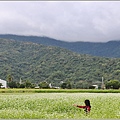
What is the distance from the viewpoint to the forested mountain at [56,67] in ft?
456

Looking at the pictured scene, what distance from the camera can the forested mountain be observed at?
13888cm

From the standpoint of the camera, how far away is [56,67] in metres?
150

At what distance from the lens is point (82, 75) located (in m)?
142

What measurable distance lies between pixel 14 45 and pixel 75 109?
163m

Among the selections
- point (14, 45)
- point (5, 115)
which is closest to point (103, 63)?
point (14, 45)

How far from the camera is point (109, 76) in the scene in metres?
133

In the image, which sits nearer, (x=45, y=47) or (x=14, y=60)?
(x=14, y=60)

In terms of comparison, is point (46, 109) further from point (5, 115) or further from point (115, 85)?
point (115, 85)

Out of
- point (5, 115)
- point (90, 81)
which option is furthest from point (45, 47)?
point (5, 115)

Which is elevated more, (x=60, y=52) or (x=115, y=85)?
(x=60, y=52)

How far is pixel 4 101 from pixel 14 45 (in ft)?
519

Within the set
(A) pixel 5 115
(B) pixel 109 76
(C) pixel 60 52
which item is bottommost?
(A) pixel 5 115

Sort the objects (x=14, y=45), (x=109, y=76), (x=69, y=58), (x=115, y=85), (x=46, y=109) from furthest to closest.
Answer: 1. (x=14, y=45)
2. (x=69, y=58)
3. (x=109, y=76)
4. (x=115, y=85)
5. (x=46, y=109)

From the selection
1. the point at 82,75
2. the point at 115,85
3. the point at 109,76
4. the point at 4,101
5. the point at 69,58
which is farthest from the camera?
the point at 69,58
